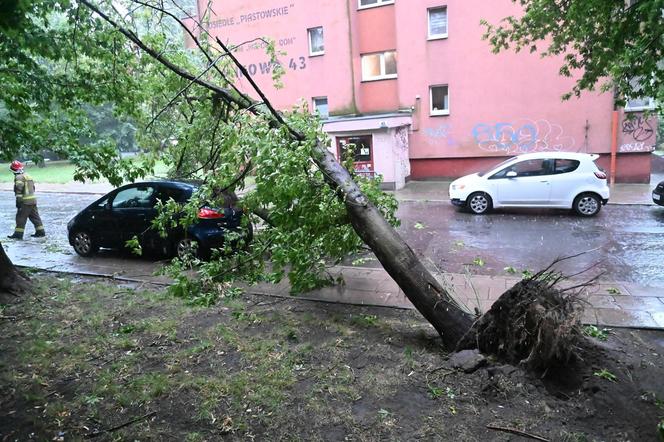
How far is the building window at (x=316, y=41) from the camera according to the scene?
1983 cm

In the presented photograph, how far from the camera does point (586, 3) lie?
5703 mm

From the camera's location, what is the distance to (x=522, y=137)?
17375mm

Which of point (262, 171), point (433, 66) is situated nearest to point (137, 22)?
point (262, 171)

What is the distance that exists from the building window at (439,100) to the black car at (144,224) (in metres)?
12.2

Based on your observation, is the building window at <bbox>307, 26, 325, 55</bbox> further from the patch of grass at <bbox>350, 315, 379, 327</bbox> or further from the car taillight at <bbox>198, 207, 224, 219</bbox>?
the patch of grass at <bbox>350, 315, 379, 327</bbox>

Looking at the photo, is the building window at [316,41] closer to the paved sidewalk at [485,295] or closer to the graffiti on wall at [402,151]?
the graffiti on wall at [402,151]

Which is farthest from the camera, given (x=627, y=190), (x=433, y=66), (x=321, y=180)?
(x=433, y=66)

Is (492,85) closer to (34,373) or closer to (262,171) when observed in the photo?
(262,171)

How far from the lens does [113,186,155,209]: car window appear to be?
9.03 meters

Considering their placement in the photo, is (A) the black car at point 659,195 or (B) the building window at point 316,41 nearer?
(A) the black car at point 659,195

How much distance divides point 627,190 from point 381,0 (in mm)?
11535

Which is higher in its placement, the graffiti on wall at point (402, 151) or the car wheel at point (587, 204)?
the graffiti on wall at point (402, 151)

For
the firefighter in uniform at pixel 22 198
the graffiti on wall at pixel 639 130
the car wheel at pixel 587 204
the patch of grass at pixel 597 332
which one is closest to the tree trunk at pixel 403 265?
the patch of grass at pixel 597 332

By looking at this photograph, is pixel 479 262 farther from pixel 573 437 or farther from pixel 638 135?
pixel 638 135
